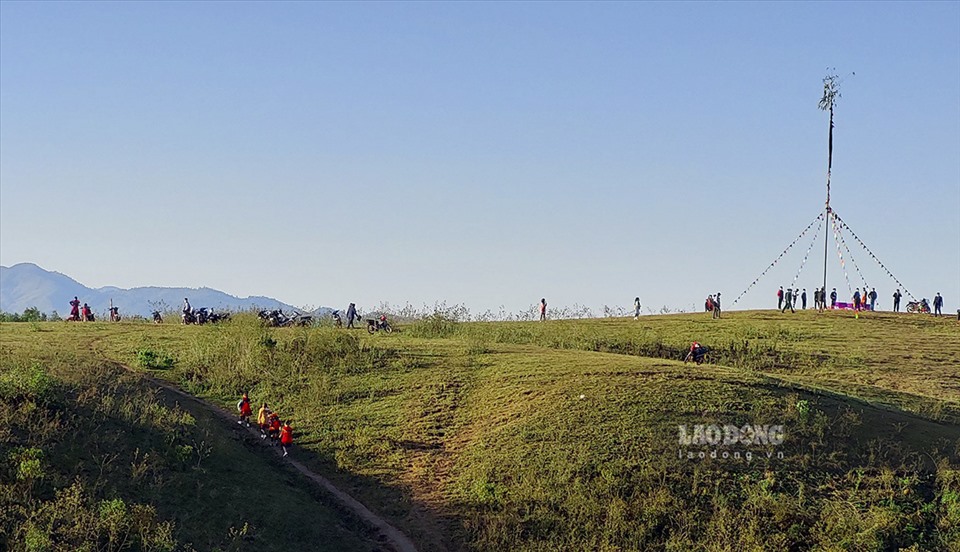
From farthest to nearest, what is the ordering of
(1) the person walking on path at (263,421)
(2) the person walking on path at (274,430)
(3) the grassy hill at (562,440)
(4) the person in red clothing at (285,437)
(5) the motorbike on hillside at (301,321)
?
(5) the motorbike on hillside at (301,321) → (1) the person walking on path at (263,421) → (2) the person walking on path at (274,430) → (4) the person in red clothing at (285,437) → (3) the grassy hill at (562,440)

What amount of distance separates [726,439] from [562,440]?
4.93 m

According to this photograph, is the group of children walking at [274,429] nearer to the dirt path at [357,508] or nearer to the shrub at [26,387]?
the dirt path at [357,508]

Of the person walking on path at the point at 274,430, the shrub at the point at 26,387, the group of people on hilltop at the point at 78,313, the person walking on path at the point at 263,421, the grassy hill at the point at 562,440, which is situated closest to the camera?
the grassy hill at the point at 562,440

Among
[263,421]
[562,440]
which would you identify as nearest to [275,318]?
[263,421]

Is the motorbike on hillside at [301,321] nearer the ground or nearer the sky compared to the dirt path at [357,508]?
nearer the sky

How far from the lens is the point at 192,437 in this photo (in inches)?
1057

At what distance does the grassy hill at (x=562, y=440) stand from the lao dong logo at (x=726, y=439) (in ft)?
0.39

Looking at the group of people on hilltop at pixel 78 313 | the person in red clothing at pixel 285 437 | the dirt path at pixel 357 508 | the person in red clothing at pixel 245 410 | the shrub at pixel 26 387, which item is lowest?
the dirt path at pixel 357 508

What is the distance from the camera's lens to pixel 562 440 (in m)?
27.7

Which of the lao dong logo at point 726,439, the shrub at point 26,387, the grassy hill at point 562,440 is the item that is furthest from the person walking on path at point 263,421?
the lao dong logo at point 726,439

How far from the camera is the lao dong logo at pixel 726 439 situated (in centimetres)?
2688

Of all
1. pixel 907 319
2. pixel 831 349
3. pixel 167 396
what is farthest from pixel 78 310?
pixel 907 319

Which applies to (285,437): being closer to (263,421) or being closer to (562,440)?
(263,421)

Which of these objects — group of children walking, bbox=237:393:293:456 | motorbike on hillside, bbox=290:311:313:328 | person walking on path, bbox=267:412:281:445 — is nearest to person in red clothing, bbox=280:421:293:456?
group of children walking, bbox=237:393:293:456
